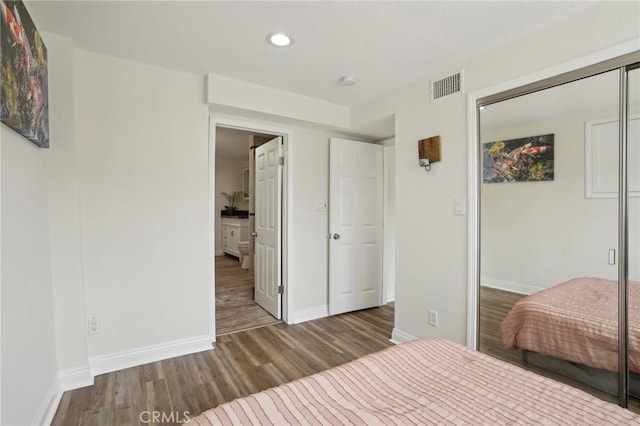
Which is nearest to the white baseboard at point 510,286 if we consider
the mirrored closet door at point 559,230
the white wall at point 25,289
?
the mirrored closet door at point 559,230

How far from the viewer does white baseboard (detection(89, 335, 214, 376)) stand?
2307 millimetres

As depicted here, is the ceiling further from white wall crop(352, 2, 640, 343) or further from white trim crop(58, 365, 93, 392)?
white trim crop(58, 365, 93, 392)

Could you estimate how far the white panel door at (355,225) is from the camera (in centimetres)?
356

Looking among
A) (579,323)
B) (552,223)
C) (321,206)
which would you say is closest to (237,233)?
(321,206)

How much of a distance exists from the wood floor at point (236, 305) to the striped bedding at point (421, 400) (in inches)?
Result: 88.8

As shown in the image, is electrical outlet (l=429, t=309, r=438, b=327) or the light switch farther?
electrical outlet (l=429, t=309, r=438, b=327)

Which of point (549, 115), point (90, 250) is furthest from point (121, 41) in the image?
point (549, 115)

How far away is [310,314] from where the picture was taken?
11.5ft

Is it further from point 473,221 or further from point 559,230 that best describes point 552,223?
point 473,221

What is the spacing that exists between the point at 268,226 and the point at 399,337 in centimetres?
186

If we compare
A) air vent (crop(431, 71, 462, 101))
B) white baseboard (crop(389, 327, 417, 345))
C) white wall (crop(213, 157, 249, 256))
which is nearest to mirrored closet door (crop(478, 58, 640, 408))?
air vent (crop(431, 71, 462, 101))

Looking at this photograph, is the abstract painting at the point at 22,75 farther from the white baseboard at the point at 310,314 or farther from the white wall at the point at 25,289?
the white baseboard at the point at 310,314

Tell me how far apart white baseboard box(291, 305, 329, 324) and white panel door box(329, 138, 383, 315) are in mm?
74

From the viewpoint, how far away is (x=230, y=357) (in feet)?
8.49
